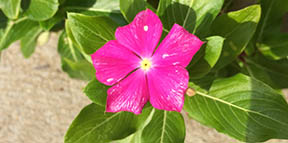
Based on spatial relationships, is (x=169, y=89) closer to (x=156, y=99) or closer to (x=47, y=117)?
(x=156, y=99)

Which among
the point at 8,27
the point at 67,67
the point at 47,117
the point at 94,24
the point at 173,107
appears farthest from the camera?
the point at 47,117

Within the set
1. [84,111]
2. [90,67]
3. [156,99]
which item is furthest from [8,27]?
[156,99]

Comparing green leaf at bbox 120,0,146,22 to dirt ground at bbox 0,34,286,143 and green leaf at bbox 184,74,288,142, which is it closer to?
green leaf at bbox 184,74,288,142

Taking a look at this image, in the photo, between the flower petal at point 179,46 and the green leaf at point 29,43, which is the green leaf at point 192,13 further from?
the green leaf at point 29,43

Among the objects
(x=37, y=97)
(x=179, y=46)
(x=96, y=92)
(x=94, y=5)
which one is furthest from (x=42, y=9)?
(x=37, y=97)

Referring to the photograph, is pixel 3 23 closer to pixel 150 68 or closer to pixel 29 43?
pixel 29 43

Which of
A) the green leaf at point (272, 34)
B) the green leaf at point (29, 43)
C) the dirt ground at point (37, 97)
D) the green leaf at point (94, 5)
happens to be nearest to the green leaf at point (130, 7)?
the green leaf at point (94, 5)
